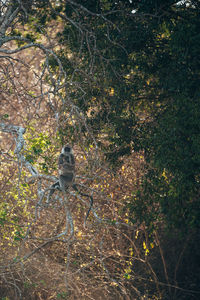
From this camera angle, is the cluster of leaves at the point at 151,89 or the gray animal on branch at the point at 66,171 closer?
the gray animal on branch at the point at 66,171

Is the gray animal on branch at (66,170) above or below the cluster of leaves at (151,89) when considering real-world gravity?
below

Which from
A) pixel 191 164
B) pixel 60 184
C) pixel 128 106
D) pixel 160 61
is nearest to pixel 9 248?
pixel 60 184

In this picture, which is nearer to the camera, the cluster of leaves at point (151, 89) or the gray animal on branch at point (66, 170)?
the gray animal on branch at point (66, 170)

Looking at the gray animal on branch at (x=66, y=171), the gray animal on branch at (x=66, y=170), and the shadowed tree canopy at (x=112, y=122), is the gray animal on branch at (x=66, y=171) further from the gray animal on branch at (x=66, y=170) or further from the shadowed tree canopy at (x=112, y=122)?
the shadowed tree canopy at (x=112, y=122)

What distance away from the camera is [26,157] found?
15.4 feet

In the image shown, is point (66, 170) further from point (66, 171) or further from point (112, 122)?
point (112, 122)

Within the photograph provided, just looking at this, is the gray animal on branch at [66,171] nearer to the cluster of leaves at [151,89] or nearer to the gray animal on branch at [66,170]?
the gray animal on branch at [66,170]

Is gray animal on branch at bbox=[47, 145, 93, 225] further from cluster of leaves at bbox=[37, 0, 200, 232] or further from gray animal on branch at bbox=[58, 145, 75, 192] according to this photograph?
cluster of leaves at bbox=[37, 0, 200, 232]

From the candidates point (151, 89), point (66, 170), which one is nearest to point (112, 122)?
point (151, 89)

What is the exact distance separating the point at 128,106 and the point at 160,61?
3.58ft

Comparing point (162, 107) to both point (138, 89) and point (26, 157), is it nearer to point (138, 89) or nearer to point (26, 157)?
point (138, 89)

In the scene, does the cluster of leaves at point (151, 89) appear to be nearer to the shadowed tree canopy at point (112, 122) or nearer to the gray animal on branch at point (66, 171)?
the shadowed tree canopy at point (112, 122)

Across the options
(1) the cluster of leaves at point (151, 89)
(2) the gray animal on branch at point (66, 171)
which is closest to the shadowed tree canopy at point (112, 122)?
(1) the cluster of leaves at point (151, 89)

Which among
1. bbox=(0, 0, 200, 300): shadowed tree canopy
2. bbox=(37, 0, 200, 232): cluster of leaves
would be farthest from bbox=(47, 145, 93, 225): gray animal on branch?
bbox=(37, 0, 200, 232): cluster of leaves
